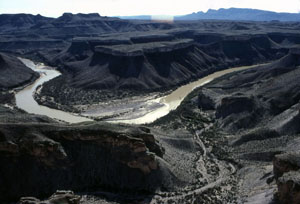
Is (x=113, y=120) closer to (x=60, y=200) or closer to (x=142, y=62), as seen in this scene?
(x=142, y=62)

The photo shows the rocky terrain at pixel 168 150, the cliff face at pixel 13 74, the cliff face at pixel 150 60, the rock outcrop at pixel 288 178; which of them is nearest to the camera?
the rock outcrop at pixel 288 178

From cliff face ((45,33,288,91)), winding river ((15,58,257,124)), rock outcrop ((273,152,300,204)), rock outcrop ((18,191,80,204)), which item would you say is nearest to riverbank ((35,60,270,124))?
winding river ((15,58,257,124))

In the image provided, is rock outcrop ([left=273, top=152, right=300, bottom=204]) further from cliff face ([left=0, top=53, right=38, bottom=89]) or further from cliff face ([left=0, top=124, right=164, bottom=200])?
cliff face ([left=0, top=53, right=38, bottom=89])

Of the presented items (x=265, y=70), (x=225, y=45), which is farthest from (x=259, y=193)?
(x=225, y=45)

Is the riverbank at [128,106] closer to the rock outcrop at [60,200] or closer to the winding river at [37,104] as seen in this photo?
the winding river at [37,104]

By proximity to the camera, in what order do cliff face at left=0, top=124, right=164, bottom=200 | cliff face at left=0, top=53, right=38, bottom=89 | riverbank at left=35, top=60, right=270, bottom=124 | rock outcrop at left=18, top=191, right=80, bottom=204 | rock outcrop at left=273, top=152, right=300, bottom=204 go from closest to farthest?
1. rock outcrop at left=18, top=191, right=80, bottom=204
2. rock outcrop at left=273, top=152, right=300, bottom=204
3. cliff face at left=0, top=124, right=164, bottom=200
4. riverbank at left=35, top=60, right=270, bottom=124
5. cliff face at left=0, top=53, right=38, bottom=89

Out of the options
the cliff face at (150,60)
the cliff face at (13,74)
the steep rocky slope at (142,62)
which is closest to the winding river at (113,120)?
the cliff face at (13,74)

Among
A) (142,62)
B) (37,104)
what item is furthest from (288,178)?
(142,62)

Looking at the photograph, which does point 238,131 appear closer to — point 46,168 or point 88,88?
point 46,168
